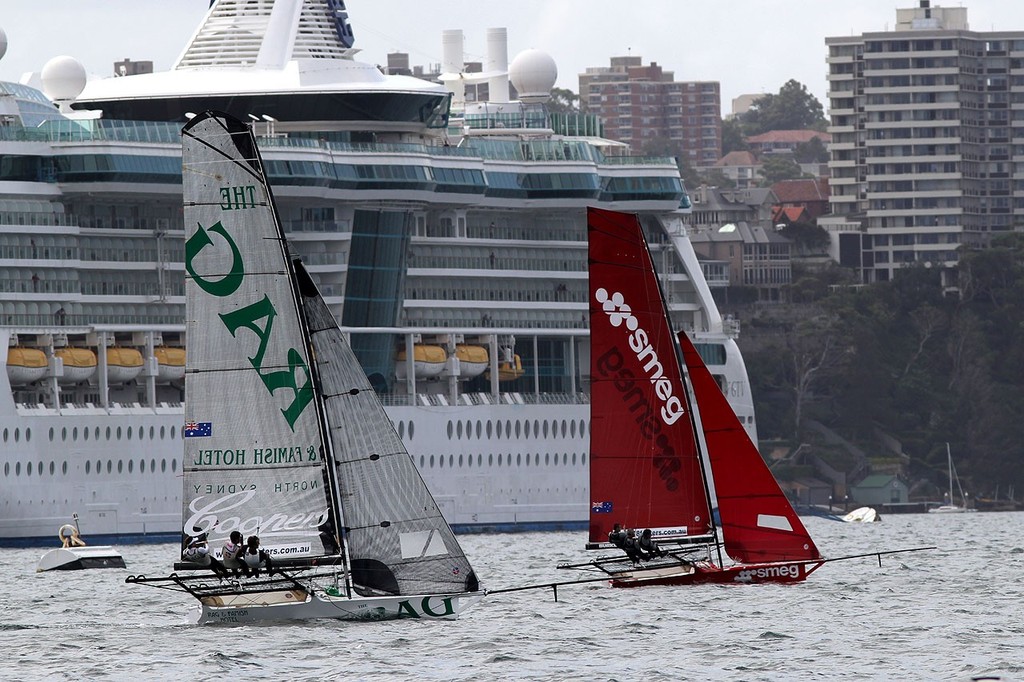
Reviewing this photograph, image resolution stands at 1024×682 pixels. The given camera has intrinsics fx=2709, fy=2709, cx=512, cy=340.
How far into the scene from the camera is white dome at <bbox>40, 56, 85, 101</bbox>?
7775cm

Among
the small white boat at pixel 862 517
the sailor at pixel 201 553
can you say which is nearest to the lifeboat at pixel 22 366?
the small white boat at pixel 862 517

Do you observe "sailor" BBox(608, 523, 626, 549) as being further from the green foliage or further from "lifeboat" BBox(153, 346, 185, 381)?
the green foliage

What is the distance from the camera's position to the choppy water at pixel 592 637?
3212cm

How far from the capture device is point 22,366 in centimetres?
6875

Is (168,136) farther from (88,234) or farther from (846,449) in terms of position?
(846,449)

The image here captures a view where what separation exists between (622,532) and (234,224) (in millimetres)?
8589

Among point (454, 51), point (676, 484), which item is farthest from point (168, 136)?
point (676, 484)

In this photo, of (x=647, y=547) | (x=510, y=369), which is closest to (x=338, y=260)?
(x=510, y=369)

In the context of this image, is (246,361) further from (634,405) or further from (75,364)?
(75,364)

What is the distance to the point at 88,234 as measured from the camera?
72.9 m

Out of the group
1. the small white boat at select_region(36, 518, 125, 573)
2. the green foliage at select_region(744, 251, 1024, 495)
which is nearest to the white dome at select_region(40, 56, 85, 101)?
the small white boat at select_region(36, 518, 125, 573)

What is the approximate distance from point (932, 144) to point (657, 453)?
118m

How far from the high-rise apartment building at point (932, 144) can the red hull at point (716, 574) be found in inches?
4316

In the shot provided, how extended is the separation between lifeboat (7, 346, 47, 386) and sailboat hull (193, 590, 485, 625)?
3472 cm
